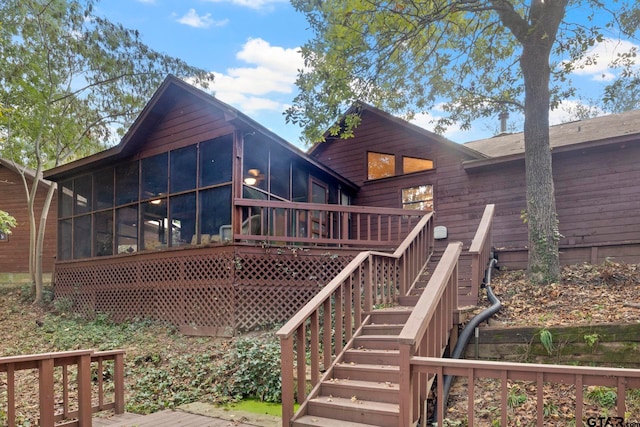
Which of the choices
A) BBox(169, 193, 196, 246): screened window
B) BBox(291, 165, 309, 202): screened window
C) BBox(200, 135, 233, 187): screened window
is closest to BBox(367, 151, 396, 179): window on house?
BBox(291, 165, 309, 202): screened window

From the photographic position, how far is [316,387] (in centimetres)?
388

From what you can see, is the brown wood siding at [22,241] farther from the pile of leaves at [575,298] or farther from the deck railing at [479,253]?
the pile of leaves at [575,298]

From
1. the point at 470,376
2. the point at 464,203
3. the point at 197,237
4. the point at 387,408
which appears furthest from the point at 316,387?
the point at 464,203

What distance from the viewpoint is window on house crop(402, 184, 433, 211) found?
1130cm

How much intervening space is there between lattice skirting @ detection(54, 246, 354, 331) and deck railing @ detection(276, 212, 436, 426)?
6.03ft

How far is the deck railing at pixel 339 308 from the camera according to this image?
3.54m

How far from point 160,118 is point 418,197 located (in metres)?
6.92

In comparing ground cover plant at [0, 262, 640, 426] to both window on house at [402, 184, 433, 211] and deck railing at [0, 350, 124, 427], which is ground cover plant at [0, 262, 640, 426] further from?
window on house at [402, 184, 433, 211]

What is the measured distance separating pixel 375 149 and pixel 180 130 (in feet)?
18.9

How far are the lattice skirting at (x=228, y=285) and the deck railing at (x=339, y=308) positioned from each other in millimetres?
1839

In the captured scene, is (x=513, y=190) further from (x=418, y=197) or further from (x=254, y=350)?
(x=254, y=350)

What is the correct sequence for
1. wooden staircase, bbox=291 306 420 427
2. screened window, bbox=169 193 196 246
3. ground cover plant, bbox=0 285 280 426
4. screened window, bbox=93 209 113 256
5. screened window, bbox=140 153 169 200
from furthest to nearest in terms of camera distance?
screened window, bbox=93 209 113 256, screened window, bbox=140 153 169 200, screened window, bbox=169 193 196 246, ground cover plant, bbox=0 285 280 426, wooden staircase, bbox=291 306 420 427

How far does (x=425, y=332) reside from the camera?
3656 millimetres

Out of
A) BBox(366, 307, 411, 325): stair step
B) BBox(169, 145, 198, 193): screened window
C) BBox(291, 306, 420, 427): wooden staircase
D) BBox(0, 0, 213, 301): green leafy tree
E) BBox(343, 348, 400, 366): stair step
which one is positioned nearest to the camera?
BBox(291, 306, 420, 427): wooden staircase
